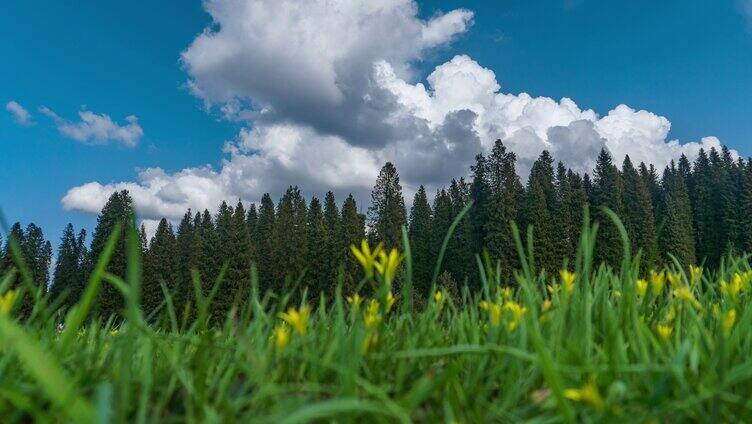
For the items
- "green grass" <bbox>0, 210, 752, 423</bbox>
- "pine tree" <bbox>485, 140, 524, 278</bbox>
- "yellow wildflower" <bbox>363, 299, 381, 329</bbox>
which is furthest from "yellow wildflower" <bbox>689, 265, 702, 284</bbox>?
"pine tree" <bbox>485, 140, 524, 278</bbox>

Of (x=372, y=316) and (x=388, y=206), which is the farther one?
(x=388, y=206)

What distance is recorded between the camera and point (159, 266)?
8306 centimetres

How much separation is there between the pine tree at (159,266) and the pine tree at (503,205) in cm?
3768

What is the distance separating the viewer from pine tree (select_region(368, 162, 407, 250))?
71.0 m

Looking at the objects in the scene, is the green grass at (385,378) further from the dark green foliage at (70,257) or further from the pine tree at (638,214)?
the dark green foliage at (70,257)

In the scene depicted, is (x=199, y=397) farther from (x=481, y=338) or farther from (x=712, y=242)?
(x=712, y=242)

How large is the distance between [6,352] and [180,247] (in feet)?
339

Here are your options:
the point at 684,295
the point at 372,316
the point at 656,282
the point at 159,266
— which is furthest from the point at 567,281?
the point at 159,266

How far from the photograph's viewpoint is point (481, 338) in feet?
6.95

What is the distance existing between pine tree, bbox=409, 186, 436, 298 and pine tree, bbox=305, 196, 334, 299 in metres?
11.6

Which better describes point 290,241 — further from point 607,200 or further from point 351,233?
→ point 607,200

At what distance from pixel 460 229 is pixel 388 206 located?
1285 centimetres

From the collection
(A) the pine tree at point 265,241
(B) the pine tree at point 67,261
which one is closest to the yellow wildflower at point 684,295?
(A) the pine tree at point 265,241

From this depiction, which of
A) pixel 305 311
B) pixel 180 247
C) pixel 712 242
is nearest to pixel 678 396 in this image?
pixel 305 311
